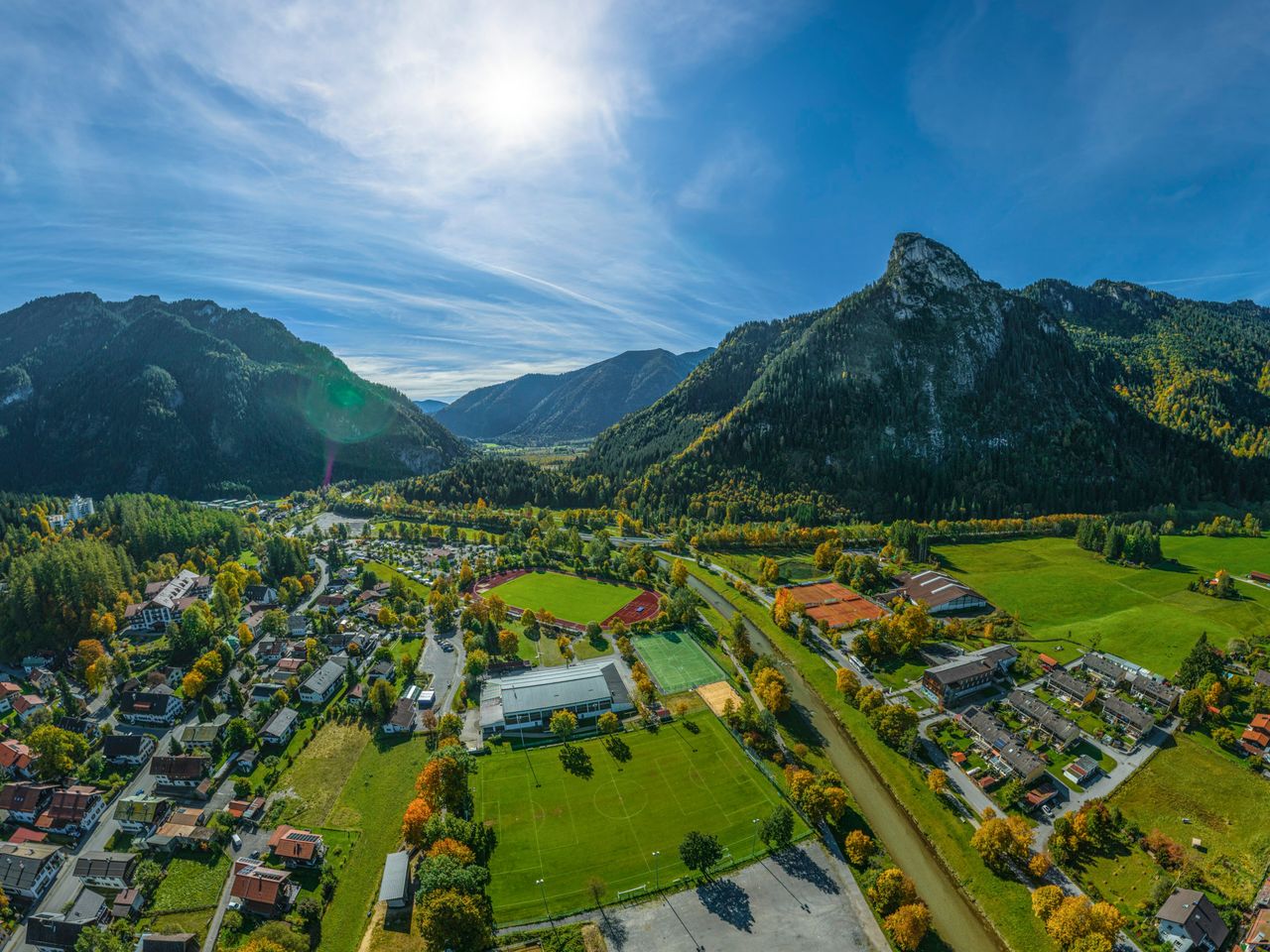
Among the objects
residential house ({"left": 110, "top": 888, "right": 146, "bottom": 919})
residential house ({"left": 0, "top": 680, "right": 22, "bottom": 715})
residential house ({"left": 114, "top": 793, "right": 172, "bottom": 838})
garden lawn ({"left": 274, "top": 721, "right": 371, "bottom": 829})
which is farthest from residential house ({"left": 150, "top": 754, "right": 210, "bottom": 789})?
residential house ({"left": 0, "top": 680, "right": 22, "bottom": 715})

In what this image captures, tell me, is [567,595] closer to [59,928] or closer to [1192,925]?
[59,928]

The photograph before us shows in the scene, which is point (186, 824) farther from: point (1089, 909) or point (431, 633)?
point (1089, 909)

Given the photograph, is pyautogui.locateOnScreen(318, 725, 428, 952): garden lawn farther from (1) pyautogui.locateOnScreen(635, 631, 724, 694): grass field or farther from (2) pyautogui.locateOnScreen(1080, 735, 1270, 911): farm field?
(2) pyautogui.locateOnScreen(1080, 735, 1270, 911): farm field

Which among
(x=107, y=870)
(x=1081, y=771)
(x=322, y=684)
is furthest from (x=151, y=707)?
(x=1081, y=771)

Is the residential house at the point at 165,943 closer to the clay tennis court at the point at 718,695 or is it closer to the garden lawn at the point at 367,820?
the garden lawn at the point at 367,820

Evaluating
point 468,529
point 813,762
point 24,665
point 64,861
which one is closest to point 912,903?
point 813,762

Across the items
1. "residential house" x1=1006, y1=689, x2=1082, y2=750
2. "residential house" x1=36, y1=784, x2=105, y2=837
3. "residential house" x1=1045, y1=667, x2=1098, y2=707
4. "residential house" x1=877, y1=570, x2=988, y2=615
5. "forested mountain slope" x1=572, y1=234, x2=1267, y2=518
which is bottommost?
"residential house" x1=36, y1=784, x2=105, y2=837
